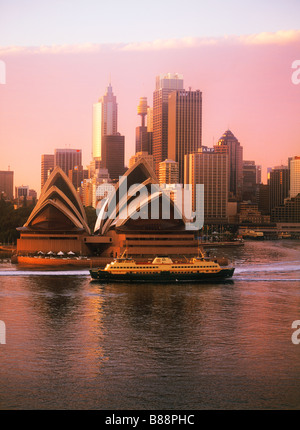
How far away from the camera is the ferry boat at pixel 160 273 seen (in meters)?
55.0

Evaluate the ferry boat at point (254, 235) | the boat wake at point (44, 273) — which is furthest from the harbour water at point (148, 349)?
the ferry boat at point (254, 235)

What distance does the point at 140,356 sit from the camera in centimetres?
2803

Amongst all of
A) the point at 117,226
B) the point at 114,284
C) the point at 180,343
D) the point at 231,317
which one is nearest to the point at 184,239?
the point at 117,226

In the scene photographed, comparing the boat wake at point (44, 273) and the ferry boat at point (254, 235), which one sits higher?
the boat wake at point (44, 273)

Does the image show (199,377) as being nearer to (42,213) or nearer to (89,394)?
(89,394)

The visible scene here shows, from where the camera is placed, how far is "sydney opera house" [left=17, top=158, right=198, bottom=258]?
71.5m

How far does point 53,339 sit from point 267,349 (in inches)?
409

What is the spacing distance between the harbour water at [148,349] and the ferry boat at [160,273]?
6.16 metres

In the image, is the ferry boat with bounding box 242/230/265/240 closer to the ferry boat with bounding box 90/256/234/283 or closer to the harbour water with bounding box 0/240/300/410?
the ferry boat with bounding box 90/256/234/283

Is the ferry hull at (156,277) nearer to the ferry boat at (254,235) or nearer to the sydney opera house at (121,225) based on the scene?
the sydney opera house at (121,225)

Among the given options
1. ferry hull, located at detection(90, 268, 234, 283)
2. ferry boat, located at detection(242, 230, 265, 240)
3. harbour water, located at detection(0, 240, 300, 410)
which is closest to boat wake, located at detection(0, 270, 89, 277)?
ferry hull, located at detection(90, 268, 234, 283)

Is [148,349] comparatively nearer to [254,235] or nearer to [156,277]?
[156,277]

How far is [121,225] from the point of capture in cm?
7300

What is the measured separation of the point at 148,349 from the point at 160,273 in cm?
2609
